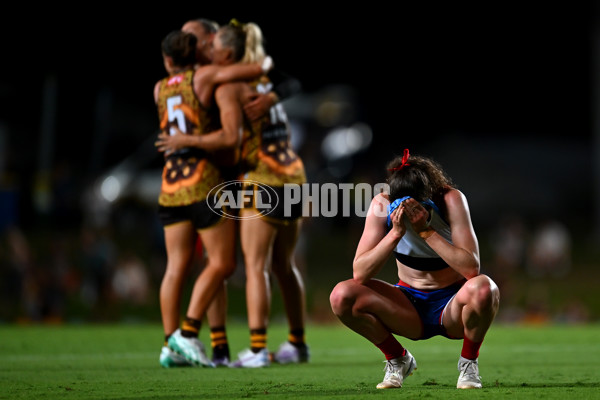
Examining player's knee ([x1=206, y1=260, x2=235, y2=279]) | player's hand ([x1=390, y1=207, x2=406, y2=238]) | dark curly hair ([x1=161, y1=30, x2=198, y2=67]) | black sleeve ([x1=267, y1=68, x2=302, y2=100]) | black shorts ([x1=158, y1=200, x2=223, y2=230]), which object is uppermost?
dark curly hair ([x1=161, y1=30, x2=198, y2=67])

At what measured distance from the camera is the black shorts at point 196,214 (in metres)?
6.69

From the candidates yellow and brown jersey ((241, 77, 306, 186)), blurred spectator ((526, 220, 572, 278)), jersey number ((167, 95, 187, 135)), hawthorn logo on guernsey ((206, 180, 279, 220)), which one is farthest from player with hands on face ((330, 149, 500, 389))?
blurred spectator ((526, 220, 572, 278))

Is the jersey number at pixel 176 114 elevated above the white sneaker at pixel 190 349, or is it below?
above

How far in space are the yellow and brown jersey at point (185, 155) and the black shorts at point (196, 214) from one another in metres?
0.04

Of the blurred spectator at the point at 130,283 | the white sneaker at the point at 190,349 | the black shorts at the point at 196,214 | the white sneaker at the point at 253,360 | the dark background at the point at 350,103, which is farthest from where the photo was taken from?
the dark background at the point at 350,103

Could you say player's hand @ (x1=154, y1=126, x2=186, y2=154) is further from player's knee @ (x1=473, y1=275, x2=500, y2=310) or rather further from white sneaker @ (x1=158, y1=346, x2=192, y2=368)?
player's knee @ (x1=473, y1=275, x2=500, y2=310)

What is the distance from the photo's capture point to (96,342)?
29.6 feet

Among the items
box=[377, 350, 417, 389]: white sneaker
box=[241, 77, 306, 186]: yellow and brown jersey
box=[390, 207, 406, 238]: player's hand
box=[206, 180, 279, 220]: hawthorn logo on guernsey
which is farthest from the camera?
box=[241, 77, 306, 186]: yellow and brown jersey

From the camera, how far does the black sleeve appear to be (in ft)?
23.3

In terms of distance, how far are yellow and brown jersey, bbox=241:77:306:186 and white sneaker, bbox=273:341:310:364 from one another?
1204 millimetres

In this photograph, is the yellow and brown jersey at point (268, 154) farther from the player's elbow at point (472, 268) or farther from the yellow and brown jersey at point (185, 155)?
the player's elbow at point (472, 268)

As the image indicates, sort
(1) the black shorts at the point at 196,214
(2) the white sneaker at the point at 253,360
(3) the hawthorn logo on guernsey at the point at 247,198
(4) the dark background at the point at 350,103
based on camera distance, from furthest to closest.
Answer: (4) the dark background at the point at 350,103, (3) the hawthorn logo on guernsey at the point at 247,198, (1) the black shorts at the point at 196,214, (2) the white sneaker at the point at 253,360

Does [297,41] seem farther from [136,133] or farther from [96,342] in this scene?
[96,342]

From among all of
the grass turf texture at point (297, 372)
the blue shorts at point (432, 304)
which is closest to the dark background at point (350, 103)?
the grass turf texture at point (297, 372)
